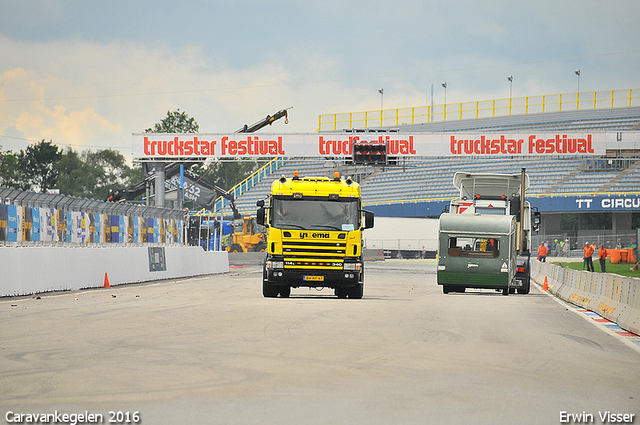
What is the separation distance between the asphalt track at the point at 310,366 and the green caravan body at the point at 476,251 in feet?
27.0

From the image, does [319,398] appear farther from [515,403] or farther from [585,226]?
[585,226]

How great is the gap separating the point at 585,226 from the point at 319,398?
222 ft

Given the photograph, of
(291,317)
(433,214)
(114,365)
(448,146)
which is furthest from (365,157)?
(114,365)

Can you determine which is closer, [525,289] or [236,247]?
[525,289]

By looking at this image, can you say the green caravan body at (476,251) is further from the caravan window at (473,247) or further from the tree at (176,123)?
the tree at (176,123)

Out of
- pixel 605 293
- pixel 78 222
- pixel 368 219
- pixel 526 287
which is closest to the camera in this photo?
pixel 605 293

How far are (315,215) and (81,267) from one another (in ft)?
26.4

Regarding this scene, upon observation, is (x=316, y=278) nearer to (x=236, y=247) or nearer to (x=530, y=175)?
(x=236, y=247)

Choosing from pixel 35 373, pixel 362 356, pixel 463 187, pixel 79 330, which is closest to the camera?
pixel 35 373

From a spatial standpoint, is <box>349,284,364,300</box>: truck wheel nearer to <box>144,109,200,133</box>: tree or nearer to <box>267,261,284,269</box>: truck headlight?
<box>267,261,284,269</box>: truck headlight

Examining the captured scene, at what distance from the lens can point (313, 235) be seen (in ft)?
68.2

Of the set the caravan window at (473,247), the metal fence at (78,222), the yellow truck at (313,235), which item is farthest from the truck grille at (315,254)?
the metal fence at (78,222)

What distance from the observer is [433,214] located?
245ft

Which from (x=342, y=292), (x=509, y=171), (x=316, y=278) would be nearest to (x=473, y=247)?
(x=342, y=292)
